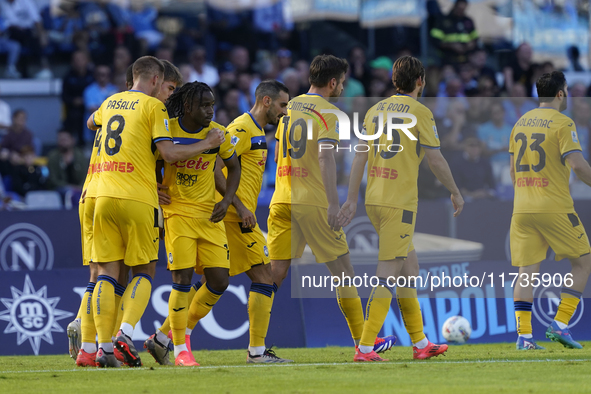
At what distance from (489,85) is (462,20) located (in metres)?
2.07

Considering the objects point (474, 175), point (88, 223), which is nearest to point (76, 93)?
point (474, 175)

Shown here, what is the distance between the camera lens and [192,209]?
255 inches

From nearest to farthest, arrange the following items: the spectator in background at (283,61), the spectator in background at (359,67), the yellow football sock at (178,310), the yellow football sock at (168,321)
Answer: the yellow football sock at (178,310) < the yellow football sock at (168,321) < the spectator in background at (359,67) < the spectator in background at (283,61)

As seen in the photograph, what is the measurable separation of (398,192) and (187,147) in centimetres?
177

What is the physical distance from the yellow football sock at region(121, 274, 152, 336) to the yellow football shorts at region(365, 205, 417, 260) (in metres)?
1.91

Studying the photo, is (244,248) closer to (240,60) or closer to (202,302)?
(202,302)

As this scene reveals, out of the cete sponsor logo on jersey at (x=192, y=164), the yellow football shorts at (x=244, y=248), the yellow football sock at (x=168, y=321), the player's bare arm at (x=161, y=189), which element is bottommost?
the yellow football sock at (x=168, y=321)

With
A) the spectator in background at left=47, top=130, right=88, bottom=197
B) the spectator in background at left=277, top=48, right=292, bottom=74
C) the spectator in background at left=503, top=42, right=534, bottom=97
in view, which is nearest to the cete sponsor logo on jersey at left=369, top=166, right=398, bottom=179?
the spectator in background at left=47, top=130, right=88, bottom=197

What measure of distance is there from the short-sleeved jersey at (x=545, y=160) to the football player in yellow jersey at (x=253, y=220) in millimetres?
2431

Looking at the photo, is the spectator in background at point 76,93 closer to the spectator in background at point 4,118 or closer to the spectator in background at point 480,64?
the spectator in background at point 4,118

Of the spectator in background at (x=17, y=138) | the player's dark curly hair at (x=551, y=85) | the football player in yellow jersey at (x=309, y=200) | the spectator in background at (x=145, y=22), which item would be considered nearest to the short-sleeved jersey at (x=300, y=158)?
the football player in yellow jersey at (x=309, y=200)

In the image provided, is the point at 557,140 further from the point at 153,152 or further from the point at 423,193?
the point at 423,193

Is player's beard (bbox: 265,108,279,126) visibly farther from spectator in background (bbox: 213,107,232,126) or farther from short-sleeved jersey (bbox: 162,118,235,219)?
spectator in background (bbox: 213,107,232,126)

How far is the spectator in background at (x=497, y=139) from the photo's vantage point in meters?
13.4
